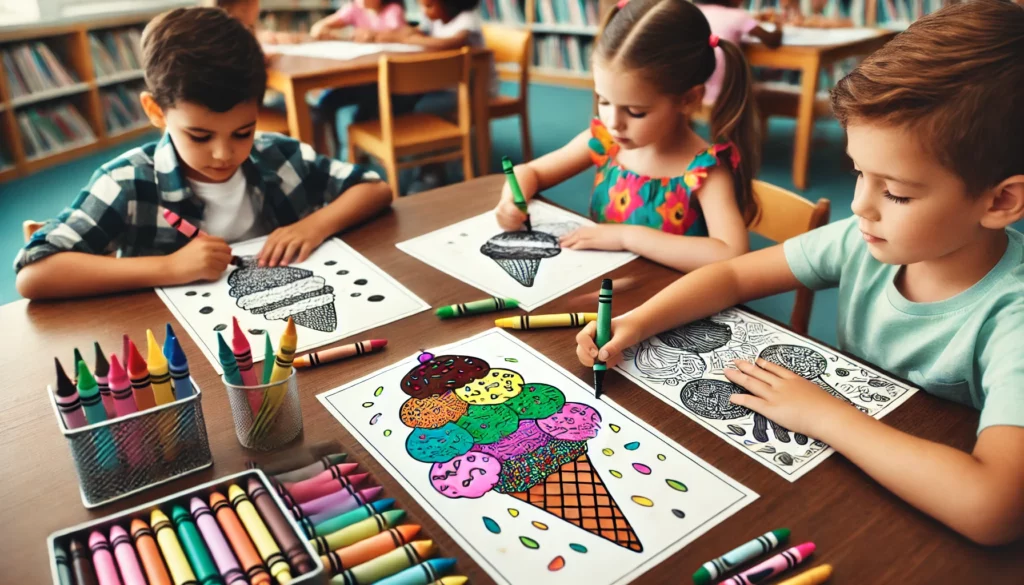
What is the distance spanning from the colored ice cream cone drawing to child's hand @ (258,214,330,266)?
1.34ft

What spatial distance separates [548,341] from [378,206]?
0.56 m

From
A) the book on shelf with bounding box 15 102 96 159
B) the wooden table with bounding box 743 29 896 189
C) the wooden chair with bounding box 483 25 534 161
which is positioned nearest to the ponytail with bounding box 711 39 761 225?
the wooden table with bounding box 743 29 896 189

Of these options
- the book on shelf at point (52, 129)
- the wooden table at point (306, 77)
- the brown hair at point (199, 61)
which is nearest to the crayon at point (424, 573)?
the brown hair at point (199, 61)

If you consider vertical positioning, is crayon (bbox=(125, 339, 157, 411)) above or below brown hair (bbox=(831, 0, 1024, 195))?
below

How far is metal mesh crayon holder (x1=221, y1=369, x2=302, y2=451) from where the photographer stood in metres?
0.73

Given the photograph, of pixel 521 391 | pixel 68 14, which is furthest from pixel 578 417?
pixel 68 14

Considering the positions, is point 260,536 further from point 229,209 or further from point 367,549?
point 229,209

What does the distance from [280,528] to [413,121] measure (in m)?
2.98

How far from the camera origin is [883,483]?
0.70 meters

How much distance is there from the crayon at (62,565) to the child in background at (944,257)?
0.55 m

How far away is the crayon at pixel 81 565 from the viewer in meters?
0.55

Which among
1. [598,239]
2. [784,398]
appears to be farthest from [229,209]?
[784,398]

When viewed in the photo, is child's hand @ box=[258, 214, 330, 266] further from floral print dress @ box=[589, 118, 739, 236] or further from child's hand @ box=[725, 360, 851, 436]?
child's hand @ box=[725, 360, 851, 436]

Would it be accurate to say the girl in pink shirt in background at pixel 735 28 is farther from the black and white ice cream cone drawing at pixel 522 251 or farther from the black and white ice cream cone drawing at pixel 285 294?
the black and white ice cream cone drawing at pixel 285 294
